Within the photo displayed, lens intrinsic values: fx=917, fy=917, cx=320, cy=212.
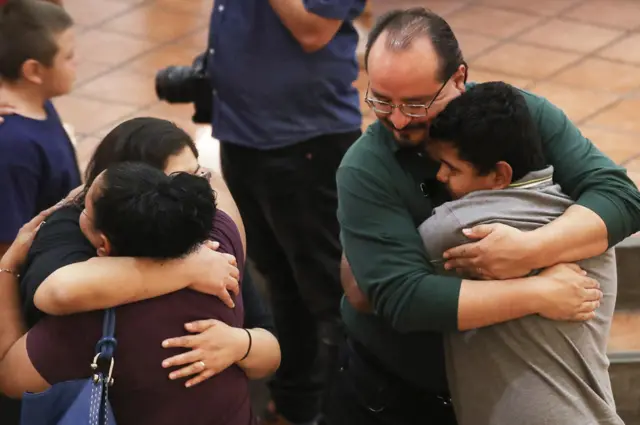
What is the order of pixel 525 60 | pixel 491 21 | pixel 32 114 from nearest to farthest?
1. pixel 32 114
2. pixel 525 60
3. pixel 491 21

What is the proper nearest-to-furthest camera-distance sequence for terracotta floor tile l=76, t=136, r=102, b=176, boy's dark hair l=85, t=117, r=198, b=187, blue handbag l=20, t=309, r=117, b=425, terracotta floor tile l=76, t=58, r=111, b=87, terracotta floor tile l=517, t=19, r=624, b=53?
blue handbag l=20, t=309, r=117, b=425 → boy's dark hair l=85, t=117, r=198, b=187 → terracotta floor tile l=76, t=136, r=102, b=176 → terracotta floor tile l=76, t=58, r=111, b=87 → terracotta floor tile l=517, t=19, r=624, b=53

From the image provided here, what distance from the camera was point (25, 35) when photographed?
2.10 m

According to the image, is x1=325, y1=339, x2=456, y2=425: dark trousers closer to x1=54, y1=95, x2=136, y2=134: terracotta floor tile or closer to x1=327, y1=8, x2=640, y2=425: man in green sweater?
x1=327, y1=8, x2=640, y2=425: man in green sweater

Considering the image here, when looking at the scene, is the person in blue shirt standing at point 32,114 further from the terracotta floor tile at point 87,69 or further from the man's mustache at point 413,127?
the terracotta floor tile at point 87,69

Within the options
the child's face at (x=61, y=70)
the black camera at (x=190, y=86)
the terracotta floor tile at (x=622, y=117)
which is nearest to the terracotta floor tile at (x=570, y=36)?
the terracotta floor tile at (x=622, y=117)

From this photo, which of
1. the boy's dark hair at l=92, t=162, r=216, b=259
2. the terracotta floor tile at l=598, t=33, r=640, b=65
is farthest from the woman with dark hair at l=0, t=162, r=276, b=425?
the terracotta floor tile at l=598, t=33, r=640, b=65

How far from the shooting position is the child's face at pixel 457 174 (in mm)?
1472

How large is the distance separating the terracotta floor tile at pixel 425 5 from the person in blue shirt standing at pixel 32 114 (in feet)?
9.39

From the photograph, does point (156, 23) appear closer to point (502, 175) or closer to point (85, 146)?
point (85, 146)

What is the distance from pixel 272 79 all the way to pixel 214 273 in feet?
2.93

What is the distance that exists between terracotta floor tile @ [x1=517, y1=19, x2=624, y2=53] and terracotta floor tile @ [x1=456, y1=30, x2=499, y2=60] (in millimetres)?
161

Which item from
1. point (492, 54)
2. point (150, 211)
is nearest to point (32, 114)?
point (150, 211)

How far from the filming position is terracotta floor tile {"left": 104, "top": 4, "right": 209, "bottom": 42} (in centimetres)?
464

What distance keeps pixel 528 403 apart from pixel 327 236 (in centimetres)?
105
